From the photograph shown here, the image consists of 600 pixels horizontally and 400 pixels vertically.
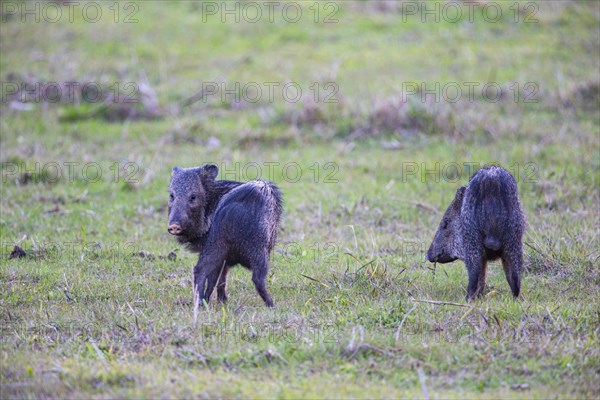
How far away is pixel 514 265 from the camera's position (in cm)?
640

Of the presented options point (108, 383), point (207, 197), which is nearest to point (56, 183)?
point (207, 197)

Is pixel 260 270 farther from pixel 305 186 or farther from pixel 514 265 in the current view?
pixel 305 186

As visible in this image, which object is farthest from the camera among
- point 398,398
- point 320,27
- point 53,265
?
point 320,27

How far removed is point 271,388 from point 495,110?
933 cm

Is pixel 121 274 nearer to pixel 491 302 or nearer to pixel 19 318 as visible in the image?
pixel 19 318

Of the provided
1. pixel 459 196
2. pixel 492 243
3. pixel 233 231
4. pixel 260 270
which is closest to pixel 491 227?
pixel 492 243

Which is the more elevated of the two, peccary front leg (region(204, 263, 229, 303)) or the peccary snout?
the peccary snout

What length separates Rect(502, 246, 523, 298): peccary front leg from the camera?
21.0 feet

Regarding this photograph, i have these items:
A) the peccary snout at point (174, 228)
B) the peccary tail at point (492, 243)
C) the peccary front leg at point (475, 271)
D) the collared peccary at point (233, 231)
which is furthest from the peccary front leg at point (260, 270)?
the peccary tail at point (492, 243)

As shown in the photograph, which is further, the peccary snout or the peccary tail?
the peccary snout

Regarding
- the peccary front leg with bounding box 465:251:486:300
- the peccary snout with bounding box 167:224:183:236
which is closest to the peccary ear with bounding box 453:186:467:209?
the peccary front leg with bounding box 465:251:486:300

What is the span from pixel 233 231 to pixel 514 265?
86.4 inches

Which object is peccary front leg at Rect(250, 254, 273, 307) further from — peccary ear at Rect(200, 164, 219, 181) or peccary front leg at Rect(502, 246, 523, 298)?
peccary front leg at Rect(502, 246, 523, 298)

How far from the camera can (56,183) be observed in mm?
10602
